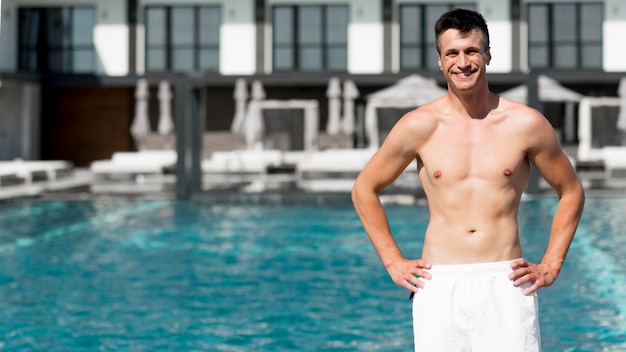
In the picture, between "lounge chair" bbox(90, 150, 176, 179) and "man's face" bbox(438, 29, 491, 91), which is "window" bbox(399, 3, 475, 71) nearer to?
"lounge chair" bbox(90, 150, 176, 179)

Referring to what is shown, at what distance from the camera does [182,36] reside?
3297 cm

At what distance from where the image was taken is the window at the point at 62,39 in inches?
1307

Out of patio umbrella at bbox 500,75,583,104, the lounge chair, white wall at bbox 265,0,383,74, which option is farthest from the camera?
white wall at bbox 265,0,383,74

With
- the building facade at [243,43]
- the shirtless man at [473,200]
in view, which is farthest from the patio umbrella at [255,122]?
the shirtless man at [473,200]

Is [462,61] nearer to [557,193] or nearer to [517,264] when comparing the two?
[557,193]

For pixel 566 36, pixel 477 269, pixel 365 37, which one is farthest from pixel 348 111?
pixel 477 269

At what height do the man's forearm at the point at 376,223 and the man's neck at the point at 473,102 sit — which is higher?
the man's neck at the point at 473,102

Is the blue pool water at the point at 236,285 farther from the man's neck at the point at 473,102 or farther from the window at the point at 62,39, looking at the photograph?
the window at the point at 62,39

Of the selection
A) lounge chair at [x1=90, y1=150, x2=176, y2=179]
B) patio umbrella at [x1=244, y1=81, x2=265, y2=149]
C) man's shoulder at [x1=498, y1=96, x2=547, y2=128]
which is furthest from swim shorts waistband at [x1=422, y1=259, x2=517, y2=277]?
patio umbrella at [x1=244, y1=81, x2=265, y2=149]

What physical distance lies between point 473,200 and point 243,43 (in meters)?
30.1

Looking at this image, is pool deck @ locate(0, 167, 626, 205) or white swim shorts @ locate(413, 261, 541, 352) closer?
white swim shorts @ locate(413, 261, 541, 352)

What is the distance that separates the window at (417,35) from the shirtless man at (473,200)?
29.5 m

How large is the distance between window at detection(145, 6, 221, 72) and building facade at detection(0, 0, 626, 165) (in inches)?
1.4

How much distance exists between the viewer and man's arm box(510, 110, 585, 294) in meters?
3.21
